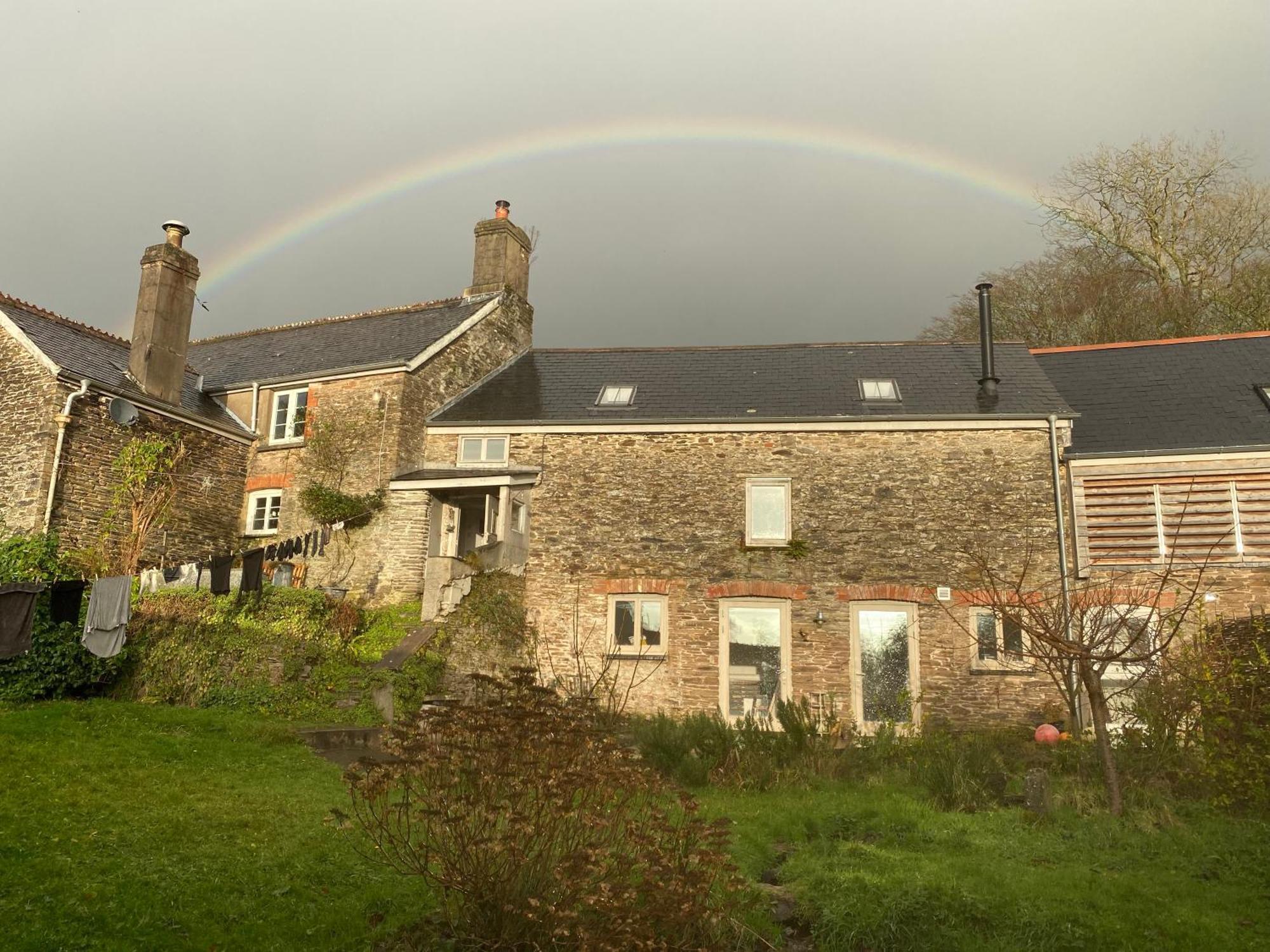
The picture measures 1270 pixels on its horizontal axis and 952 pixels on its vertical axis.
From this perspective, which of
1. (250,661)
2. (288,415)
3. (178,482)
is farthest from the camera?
(288,415)

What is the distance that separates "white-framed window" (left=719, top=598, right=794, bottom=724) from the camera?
682 inches

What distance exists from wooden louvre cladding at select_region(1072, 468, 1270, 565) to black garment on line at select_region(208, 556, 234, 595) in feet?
48.0

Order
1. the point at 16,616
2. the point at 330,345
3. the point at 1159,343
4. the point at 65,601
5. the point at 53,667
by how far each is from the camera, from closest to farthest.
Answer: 1. the point at 16,616
2. the point at 53,667
3. the point at 65,601
4. the point at 1159,343
5. the point at 330,345

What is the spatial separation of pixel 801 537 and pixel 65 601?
12.0 m

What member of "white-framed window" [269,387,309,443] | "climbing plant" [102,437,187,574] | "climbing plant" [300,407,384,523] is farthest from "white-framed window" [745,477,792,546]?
"climbing plant" [102,437,187,574]

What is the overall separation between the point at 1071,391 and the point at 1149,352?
2161 mm

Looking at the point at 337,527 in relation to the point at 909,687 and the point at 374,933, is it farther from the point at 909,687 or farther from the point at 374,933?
the point at 374,933

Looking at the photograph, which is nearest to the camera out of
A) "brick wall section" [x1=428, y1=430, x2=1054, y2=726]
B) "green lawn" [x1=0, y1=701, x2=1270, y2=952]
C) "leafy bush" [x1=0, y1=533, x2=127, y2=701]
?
"green lawn" [x1=0, y1=701, x2=1270, y2=952]

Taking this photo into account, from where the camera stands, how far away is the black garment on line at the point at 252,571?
16.1m

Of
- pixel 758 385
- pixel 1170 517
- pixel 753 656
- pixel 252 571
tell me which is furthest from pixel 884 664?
pixel 252 571

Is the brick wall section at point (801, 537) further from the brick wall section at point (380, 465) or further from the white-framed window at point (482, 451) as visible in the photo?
the brick wall section at point (380, 465)

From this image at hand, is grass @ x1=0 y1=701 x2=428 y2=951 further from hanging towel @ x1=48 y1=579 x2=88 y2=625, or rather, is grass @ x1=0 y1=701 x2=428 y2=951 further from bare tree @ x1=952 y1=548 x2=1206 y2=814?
bare tree @ x1=952 y1=548 x2=1206 y2=814

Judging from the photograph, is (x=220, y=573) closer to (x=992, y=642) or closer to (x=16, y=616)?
(x=16, y=616)

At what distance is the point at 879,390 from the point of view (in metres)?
19.4
